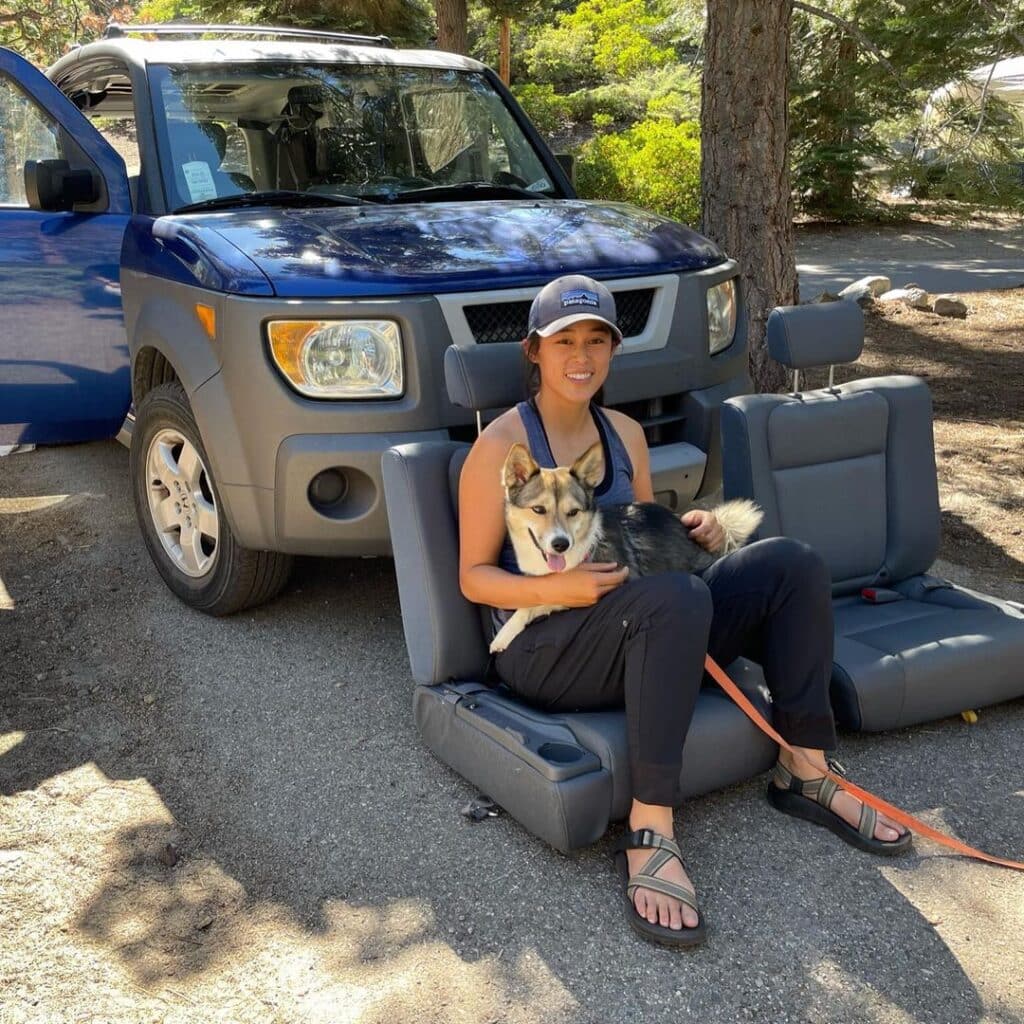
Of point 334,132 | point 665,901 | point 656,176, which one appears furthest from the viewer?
point 656,176

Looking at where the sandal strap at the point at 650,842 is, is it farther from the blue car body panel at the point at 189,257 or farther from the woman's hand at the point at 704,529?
the blue car body panel at the point at 189,257

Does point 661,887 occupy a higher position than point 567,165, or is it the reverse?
point 567,165

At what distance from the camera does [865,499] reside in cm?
457

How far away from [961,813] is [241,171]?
3.90 metres

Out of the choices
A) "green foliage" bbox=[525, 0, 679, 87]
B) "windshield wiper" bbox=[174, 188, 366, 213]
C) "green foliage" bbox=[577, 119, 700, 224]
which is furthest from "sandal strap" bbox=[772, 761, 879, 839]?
"green foliage" bbox=[525, 0, 679, 87]

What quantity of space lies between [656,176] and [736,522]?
13117 millimetres

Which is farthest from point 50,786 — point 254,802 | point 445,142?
point 445,142

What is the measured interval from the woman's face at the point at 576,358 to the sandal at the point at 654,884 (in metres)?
1.29

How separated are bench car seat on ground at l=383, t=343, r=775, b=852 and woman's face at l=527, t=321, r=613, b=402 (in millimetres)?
384

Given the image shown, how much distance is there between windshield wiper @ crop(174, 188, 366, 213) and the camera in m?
4.98

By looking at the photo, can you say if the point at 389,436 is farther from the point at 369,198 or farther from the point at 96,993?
the point at 96,993

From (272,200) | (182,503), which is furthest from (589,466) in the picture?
(272,200)

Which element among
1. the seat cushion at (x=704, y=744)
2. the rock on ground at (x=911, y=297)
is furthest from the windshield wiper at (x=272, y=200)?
the rock on ground at (x=911, y=297)

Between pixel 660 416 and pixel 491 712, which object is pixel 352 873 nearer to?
pixel 491 712
